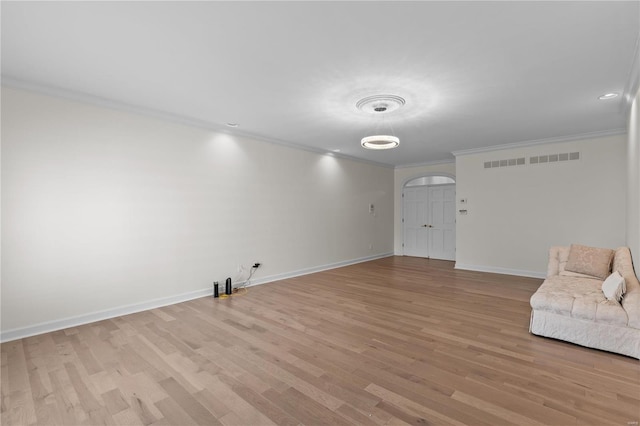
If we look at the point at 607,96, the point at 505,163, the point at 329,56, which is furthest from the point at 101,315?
the point at 505,163

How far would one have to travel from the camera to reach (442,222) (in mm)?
8516

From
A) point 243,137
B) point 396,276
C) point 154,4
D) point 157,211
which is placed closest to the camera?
point 154,4

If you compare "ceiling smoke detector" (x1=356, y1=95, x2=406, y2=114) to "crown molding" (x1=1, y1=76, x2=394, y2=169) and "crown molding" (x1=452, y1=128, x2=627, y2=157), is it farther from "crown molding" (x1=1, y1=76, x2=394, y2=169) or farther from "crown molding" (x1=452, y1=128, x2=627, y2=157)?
"crown molding" (x1=452, y1=128, x2=627, y2=157)

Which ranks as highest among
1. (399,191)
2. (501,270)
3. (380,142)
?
(380,142)

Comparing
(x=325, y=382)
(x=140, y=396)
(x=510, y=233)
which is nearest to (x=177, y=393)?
(x=140, y=396)

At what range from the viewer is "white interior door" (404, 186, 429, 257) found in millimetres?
8852

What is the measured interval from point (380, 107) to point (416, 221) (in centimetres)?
568

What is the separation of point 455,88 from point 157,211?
4333 millimetres

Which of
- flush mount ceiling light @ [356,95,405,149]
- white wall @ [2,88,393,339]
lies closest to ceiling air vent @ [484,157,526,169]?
flush mount ceiling light @ [356,95,405,149]

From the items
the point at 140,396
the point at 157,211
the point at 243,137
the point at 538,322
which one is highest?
the point at 243,137

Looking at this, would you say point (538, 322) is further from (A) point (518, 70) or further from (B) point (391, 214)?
(B) point (391, 214)

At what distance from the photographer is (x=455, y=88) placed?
11.6 feet

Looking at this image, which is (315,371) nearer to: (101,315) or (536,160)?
(101,315)

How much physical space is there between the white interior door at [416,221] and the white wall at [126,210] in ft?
13.0
